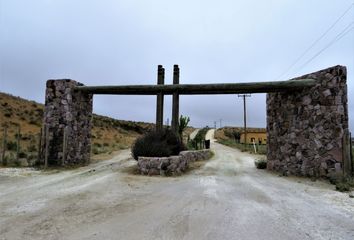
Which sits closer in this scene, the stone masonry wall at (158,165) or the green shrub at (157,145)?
the stone masonry wall at (158,165)

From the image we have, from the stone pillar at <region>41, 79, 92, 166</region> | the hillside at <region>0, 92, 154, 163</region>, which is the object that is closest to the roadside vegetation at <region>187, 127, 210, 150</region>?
the hillside at <region>0, 92, 154, 163</region>

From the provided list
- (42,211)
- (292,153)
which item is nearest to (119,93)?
(292,153)

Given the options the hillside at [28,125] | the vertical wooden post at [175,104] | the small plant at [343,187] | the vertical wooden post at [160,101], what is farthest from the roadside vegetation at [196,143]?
the small plant at [343,187]

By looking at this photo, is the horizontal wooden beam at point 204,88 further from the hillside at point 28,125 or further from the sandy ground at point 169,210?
the hillside at point 28,125

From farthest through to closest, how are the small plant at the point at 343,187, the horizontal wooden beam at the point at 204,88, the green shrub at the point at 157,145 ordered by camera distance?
1. the green shrub at the point at 157,145
2. the horizontal wooden beam at the point at 204,88
3. the small plant at the point at 343,187

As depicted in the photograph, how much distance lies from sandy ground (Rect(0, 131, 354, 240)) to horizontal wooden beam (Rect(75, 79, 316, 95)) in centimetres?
394

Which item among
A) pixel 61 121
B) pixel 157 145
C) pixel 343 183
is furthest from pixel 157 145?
pixel 343 183

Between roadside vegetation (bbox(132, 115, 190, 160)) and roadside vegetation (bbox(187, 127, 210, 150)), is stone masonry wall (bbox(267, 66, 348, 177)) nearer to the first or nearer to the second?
roadside vegetation (bbox(132, 115, 190, 160))

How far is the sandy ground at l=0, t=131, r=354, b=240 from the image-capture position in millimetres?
4715

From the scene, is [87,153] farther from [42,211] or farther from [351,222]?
[351,222]

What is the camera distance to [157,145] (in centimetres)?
1241

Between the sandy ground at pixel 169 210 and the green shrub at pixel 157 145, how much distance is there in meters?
2.44

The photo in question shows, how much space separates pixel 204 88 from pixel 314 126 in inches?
178

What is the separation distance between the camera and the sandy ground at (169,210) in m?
4.71
